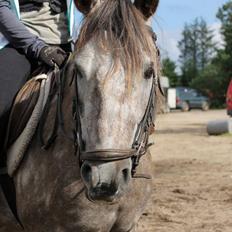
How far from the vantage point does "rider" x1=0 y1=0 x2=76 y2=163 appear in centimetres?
396

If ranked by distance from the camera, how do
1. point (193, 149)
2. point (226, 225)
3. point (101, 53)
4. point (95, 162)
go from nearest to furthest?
point (95, 162), point (101, 53), point (226, 225), point (193, 149)

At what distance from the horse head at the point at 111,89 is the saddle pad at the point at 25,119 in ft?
2.32

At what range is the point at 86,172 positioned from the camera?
3012 mm

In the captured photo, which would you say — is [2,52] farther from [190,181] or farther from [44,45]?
[190,181]

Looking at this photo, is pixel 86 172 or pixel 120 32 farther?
pixel 120 32

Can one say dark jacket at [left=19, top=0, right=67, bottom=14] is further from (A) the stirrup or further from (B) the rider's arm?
(A) the stirrup

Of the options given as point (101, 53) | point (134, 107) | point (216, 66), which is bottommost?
point (216, 66)

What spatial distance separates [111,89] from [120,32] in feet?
1.26

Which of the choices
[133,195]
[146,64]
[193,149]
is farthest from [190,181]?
[146,64]

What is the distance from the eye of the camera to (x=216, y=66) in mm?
66375

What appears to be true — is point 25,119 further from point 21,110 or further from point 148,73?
point 148,73

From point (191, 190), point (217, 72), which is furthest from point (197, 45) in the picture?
point (191, 190)

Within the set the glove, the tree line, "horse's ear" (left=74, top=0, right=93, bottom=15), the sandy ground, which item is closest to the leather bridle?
"horse's ear" (left=74, top=0, right=93, bottom=15)

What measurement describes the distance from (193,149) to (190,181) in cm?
526
